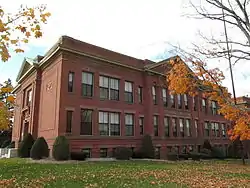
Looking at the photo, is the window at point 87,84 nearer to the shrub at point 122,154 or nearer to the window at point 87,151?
the window at point 87,151

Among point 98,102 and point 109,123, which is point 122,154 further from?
point 98,102

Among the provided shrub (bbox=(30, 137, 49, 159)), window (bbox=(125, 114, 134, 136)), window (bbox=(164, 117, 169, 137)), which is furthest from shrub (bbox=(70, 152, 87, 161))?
window (bbox=(164, 117, 169, 137))

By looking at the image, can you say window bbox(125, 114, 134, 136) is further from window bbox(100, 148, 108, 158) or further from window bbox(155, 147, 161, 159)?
window bbox(155, 147, 161, 159)

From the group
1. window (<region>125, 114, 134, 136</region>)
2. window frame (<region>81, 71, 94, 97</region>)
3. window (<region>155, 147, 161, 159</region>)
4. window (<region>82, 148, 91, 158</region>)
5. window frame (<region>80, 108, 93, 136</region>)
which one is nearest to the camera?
window (<region>82, 148, 91, 158</region>)

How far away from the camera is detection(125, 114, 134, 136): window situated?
84.5ft

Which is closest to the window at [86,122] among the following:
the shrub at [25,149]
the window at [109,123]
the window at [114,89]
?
the window at [109,123]

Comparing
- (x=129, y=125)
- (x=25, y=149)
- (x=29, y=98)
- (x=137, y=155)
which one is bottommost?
(x=137, y=155)

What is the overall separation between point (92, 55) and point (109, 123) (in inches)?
267

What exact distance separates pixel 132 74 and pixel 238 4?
60.2 ft

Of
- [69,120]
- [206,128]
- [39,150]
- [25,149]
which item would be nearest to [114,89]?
[69,120]

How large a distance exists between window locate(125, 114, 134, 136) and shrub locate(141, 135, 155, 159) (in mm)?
1535

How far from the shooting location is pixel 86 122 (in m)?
22.6

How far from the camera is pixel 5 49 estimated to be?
17.7 ft

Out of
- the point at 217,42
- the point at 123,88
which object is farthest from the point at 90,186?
the point at 123,88
